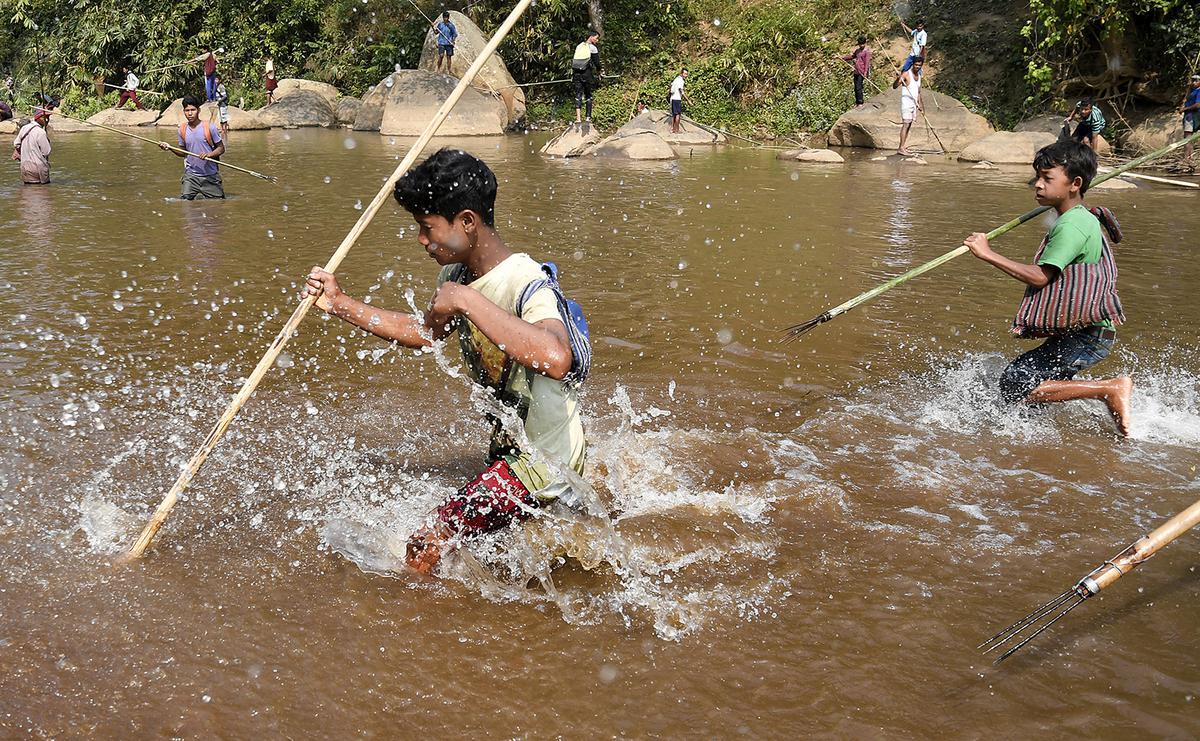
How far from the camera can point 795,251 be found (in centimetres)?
876

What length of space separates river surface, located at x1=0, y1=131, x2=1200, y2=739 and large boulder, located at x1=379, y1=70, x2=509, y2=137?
12.7m

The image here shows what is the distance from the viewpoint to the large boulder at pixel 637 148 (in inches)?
634

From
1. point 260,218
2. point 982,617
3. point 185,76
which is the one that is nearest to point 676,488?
point 982,617

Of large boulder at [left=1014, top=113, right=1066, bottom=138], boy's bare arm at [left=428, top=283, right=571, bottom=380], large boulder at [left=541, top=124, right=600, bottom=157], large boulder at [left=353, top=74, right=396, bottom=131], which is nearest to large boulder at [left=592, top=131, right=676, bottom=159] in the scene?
large boulder at [left=541, top=124, right=600, bottom=157]

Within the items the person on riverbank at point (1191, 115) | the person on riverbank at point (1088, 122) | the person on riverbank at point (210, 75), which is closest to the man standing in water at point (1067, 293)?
the person on riverbank at point (1088, 122)

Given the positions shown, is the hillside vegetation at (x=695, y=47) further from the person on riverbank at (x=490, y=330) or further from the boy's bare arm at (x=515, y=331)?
the boy's bare arm at (x=515, y=331)

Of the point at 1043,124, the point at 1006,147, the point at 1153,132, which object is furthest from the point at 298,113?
the point at 1153,132

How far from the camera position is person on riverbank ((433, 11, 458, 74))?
21455 mm

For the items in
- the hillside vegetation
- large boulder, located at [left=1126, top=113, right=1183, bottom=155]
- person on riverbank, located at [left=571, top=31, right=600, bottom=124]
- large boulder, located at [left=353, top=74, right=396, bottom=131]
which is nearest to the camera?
large boulder, located at [left=1126, top=113, right=1183, bottom=155]

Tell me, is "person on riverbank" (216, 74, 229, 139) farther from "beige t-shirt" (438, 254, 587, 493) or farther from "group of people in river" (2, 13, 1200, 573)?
"beige t-shirt" (438, 254, 587, 493)

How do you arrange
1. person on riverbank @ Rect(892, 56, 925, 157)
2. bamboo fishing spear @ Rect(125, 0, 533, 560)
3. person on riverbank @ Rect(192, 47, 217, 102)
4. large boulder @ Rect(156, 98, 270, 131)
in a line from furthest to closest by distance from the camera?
person on riverbank @ Rect(192, 47, 217, 102), large boulder @ Rect(156, 98, 270, 131), person on riverbank @ Rect(892, 56, 925, 157), bamboo fishing spear @ Rect(125, 0, 533, 560)

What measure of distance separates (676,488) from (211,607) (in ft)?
6.39

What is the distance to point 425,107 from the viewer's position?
20.5m

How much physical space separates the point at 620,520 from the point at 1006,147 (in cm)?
1413
